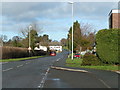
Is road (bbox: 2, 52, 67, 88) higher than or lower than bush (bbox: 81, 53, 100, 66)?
lower

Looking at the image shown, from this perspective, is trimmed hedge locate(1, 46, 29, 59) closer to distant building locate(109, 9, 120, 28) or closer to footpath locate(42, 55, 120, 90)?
distant building locate(109, 9, 120, 28)

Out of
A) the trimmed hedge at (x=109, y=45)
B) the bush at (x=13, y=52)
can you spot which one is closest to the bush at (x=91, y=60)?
the trimmed hedge at (x=109, y=45)

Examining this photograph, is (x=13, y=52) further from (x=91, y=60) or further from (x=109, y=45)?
(x=109, y=45)

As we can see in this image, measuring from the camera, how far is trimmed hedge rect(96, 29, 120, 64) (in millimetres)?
24312

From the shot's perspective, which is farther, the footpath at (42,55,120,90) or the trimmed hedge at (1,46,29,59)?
the trimmed hedge at (1,46,29,59)

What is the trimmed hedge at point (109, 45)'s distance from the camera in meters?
24.3

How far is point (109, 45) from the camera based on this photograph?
2477 cm

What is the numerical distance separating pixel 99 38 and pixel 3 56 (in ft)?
94.8

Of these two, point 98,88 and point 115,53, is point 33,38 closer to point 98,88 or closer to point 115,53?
point 115,53

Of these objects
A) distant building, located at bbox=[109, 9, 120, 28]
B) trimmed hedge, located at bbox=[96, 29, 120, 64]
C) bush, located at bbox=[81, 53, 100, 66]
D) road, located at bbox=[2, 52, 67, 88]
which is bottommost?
road, located at bbox=[2, 52, 67, 88]

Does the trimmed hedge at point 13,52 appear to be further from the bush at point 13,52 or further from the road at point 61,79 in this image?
the road at point 61,79

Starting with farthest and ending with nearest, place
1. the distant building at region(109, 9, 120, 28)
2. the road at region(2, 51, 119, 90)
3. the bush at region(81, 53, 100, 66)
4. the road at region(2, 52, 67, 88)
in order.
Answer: the distant building at region(109, 9, 120, 28)
the bush at region(81, 53, 100, 66)
the road at region(2, 52, 67, 88)
the road at region(2, 51, 119, 90)

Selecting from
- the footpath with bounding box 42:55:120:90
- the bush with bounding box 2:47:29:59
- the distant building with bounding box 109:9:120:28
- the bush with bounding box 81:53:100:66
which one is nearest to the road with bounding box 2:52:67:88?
the footpath with bounding box 42:55:120:90

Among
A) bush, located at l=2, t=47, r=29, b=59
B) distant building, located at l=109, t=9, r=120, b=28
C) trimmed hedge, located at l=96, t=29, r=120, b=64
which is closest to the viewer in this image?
trimmed hedge, located at l=96, t=29, r=120, b=64
